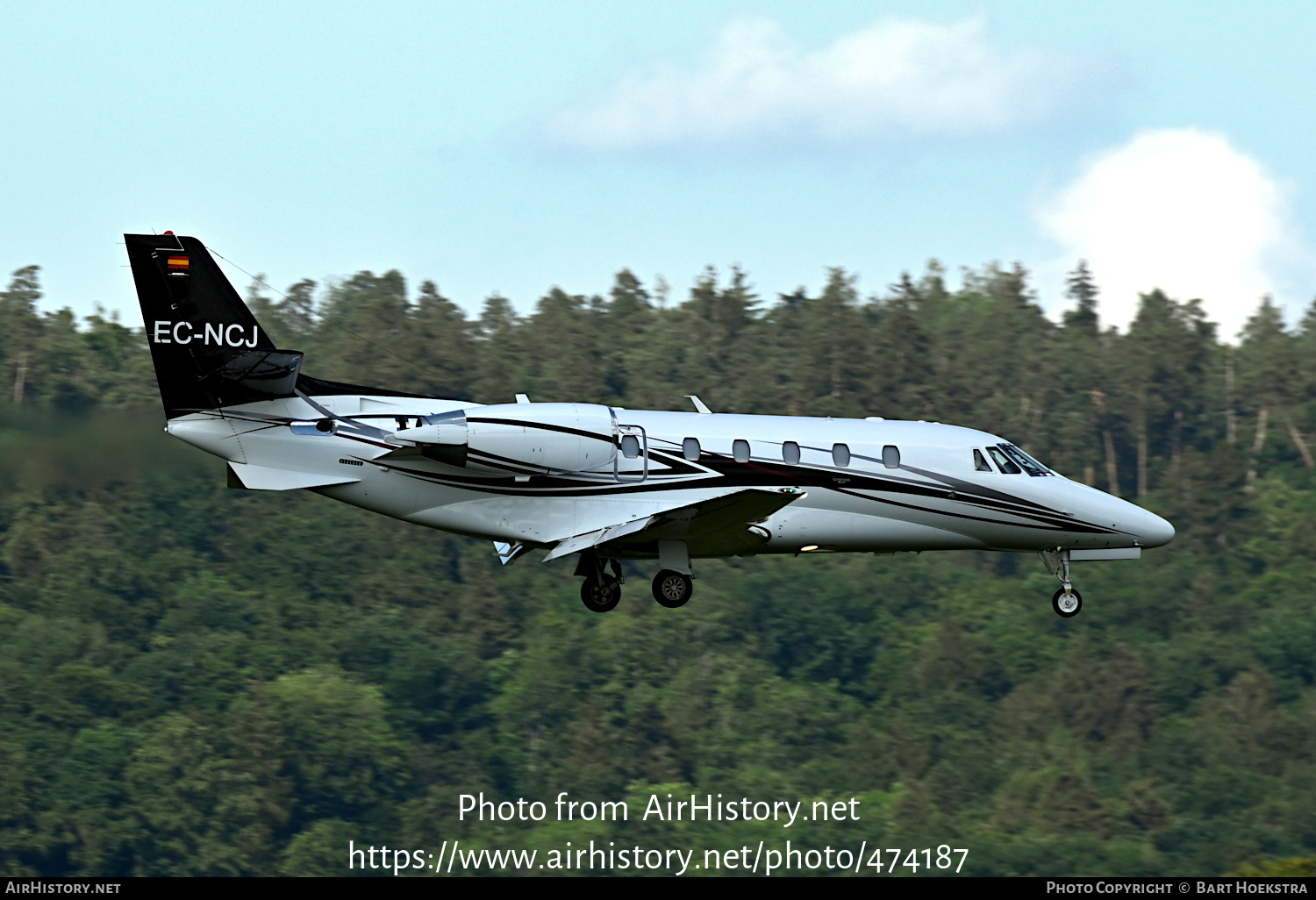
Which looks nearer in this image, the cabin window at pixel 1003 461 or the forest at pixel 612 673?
the cabin window at pixel 1003 461

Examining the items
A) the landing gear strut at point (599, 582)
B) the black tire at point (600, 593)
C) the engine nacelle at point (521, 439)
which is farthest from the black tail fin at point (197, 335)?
the black tire at point (600, 593)

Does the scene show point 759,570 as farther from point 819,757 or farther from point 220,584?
point 220,584

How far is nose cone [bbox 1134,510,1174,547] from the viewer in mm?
29172

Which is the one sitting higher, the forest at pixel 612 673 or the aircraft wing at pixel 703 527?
the aircraft wing at pixel 703 527

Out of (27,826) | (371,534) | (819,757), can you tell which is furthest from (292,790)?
(819,757)

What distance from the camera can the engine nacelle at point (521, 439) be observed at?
2591cm

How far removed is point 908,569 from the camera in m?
85.6

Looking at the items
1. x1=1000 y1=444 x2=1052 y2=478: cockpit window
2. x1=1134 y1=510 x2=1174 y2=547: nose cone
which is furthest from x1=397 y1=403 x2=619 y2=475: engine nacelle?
x1=1134 y1=510 x2=1174 y2=547: nose cone

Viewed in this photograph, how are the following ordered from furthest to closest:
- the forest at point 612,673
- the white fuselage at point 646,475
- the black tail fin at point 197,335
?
the forest at point 612,673 → the white fuselage at point 646,475 → the black tail fin at point 197,335

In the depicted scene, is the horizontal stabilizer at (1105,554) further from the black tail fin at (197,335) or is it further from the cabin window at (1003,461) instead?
the black tail fin at (197,335)

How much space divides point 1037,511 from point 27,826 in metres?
51.2

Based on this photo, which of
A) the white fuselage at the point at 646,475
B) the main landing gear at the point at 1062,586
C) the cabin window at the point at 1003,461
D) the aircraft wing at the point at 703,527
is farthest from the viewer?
the main landing gear at the point at 1062,586

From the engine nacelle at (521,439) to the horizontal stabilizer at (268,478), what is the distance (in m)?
1.48

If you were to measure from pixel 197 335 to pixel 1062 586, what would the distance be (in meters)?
14.2
